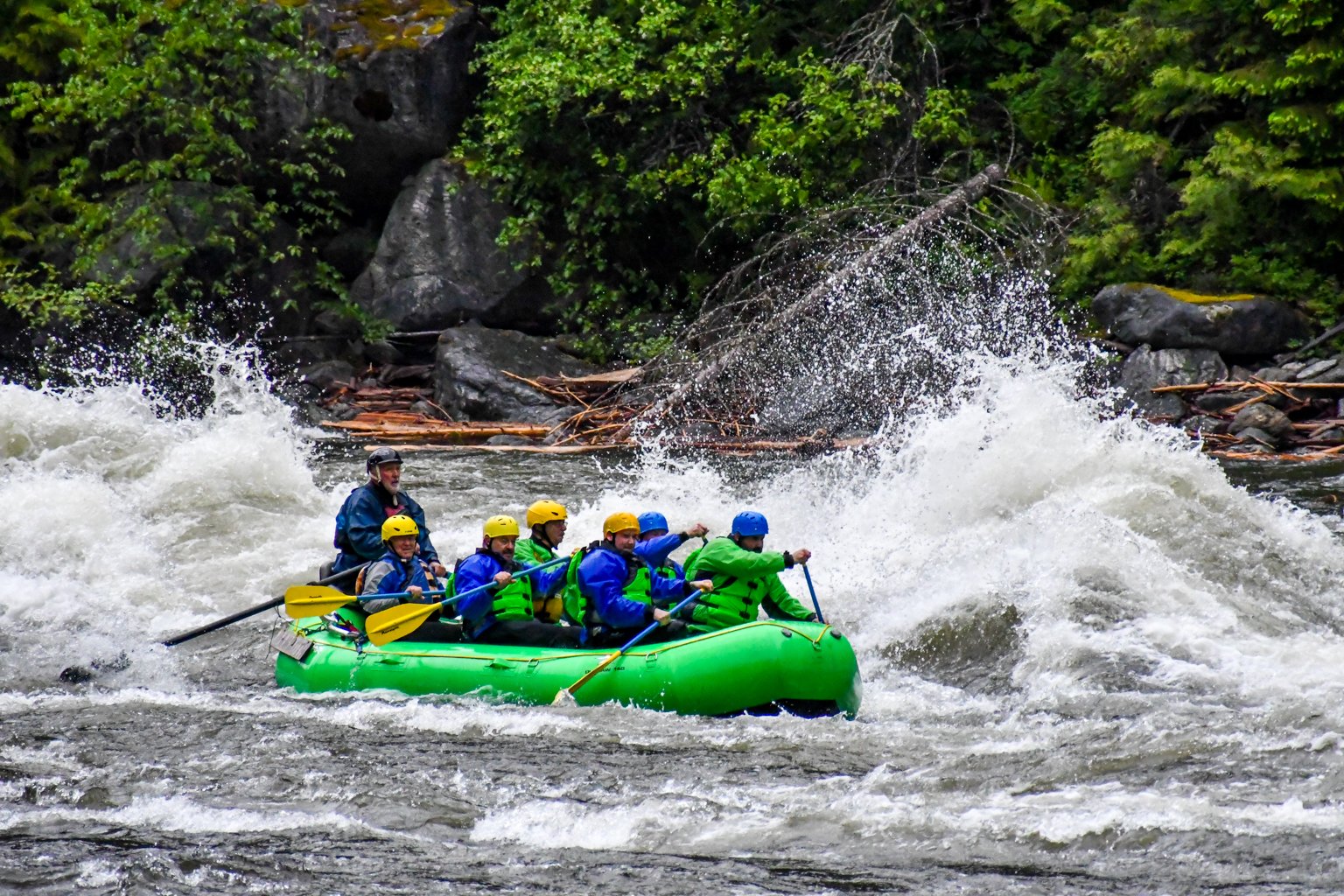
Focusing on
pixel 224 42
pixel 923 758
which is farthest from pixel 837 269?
pixel 923 758

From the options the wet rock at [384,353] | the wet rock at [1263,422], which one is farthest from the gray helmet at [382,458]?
the wet rock at [384,353]

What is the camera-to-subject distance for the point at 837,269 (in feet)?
52.1

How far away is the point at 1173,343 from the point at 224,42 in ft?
38.7

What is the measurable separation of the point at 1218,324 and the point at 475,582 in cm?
943

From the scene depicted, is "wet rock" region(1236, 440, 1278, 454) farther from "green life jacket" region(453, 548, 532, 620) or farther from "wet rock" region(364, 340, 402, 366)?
"wet rock" region(364, 340, 402, 366)

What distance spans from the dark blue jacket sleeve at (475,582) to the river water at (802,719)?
23.2 inches

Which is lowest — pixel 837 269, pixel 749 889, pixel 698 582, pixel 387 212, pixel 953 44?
pixel 749 889

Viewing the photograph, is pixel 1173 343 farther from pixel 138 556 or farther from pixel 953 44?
pixel 138 556

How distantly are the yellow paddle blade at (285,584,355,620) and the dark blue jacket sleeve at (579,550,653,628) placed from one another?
4.81 ft

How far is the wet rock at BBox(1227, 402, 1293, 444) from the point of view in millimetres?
14016

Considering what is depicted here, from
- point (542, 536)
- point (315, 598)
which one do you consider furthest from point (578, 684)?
point (315, 598)

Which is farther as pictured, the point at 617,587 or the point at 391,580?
the point at 391,580

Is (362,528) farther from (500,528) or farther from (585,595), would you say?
(585,595)

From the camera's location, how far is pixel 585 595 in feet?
27.0
